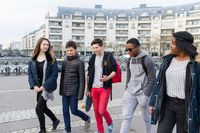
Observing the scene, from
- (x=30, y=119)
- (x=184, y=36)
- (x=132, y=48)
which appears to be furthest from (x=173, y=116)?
(x=30, y=119)

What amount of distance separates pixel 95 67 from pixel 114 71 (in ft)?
1.11

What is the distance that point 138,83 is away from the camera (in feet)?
13.5

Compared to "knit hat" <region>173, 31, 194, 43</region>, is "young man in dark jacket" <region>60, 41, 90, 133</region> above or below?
below

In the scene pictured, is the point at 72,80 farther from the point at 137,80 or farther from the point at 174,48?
the point at 174,48

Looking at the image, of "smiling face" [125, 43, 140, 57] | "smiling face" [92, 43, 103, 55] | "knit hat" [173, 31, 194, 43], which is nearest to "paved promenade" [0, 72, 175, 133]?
"smiling face" [92, 43, 103, 55]

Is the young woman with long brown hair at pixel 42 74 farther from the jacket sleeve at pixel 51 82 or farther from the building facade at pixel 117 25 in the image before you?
the building facade at pixel 117 25

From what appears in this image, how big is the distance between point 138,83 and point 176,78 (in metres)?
1.13

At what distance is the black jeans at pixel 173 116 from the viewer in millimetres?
3025

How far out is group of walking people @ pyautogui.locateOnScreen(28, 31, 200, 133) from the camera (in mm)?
2955

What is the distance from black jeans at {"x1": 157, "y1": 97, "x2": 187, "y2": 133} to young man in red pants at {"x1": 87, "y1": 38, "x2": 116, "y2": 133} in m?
1.52

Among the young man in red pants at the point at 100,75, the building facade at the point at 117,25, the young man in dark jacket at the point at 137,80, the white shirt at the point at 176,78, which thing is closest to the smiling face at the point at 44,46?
the young man in red pants at the point at 100,75

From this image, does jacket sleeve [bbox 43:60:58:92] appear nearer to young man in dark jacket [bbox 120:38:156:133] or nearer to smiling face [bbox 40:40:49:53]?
smiling face [bbox 40:40:49:53]

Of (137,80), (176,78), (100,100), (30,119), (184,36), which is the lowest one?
(30,119)

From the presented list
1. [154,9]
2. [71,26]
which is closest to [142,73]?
[71,26]
